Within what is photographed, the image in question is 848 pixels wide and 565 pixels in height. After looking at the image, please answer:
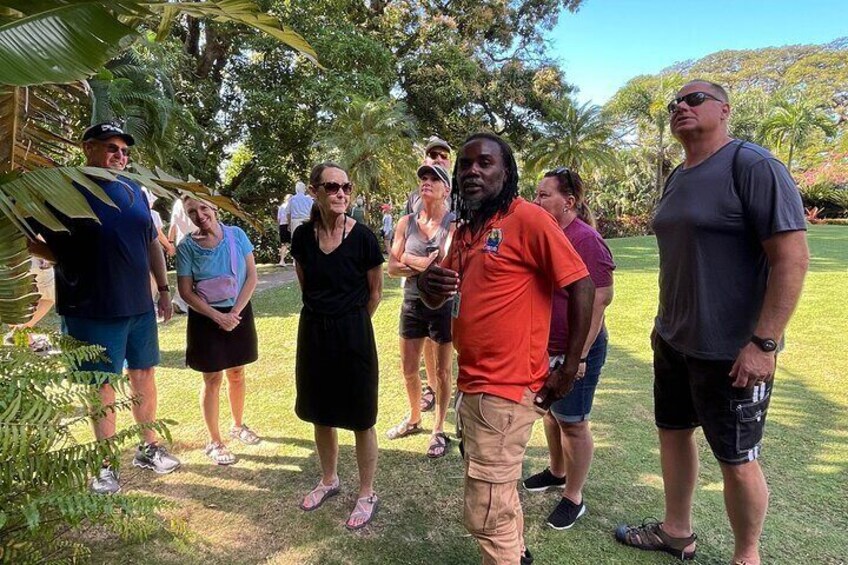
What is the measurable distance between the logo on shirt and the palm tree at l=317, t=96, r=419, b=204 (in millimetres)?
12561

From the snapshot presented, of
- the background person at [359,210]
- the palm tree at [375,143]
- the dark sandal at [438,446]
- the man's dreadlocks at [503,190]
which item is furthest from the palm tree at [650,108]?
the man's dreadlocks at [503,190]

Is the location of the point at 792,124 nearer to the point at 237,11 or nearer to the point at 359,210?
the point at 359,210

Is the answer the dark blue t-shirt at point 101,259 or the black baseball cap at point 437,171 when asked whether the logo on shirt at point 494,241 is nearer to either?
the black baseball cap at point 437,171

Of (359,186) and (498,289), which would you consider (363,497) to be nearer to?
(498,289)

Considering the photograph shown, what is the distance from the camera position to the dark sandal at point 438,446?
141 inches

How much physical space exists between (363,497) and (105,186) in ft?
7.98

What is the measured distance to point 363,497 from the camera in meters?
2.94

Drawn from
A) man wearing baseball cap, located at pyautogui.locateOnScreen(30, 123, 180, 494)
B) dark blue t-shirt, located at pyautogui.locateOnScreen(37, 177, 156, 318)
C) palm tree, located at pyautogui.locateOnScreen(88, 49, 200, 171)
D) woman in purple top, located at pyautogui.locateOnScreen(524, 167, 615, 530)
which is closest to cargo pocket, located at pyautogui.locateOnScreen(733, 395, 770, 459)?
woman in purple top, located at pyautogui.locateOnScreen(524, 167, 615, 530)

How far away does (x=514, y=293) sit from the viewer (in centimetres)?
202

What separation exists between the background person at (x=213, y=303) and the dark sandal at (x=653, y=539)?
2.55m

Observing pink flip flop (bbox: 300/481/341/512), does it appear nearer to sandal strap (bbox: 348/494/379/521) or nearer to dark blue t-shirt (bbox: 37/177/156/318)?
sandal strap (bbox: 348/494/379/521)

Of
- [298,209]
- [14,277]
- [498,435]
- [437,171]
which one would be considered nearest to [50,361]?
[14,277]

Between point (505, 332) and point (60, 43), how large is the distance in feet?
6.75

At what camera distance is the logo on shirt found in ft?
6.64
